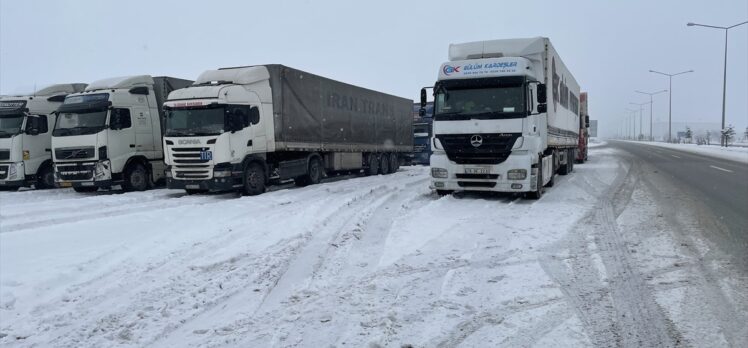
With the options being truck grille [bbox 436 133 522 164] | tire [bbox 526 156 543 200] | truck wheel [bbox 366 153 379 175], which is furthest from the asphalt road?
truck wheel [bbox 366 153 379 175]

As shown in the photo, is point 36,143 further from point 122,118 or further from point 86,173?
point 122,118

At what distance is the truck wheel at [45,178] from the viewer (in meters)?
16.5

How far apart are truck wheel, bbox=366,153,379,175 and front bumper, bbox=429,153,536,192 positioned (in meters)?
9.46

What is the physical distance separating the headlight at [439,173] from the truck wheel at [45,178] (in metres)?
13.6

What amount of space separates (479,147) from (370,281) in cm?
→ 615

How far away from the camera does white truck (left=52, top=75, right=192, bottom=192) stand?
46.1 feet

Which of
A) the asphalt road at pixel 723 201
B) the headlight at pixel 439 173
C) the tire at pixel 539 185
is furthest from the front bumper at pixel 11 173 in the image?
the asphalt road at pixel 723 201

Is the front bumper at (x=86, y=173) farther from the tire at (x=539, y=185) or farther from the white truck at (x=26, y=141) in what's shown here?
the tire at (x=539, y=185)

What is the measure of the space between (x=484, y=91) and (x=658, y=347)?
7.87 metres

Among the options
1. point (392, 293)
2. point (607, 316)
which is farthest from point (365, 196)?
point (607, 316)

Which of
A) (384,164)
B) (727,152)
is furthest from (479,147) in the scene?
(727,152)

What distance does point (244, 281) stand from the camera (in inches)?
207

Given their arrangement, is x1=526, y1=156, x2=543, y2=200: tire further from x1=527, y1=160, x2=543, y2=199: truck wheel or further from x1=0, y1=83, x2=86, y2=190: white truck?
x1=0, y1=83, x2=86, y2=190: white truck

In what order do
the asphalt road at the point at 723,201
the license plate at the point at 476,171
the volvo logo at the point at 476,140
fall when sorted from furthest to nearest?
the license plate at the point at 476,171
the volvo logo at the point at 476,140
the asphalt road at the point at 723,201
